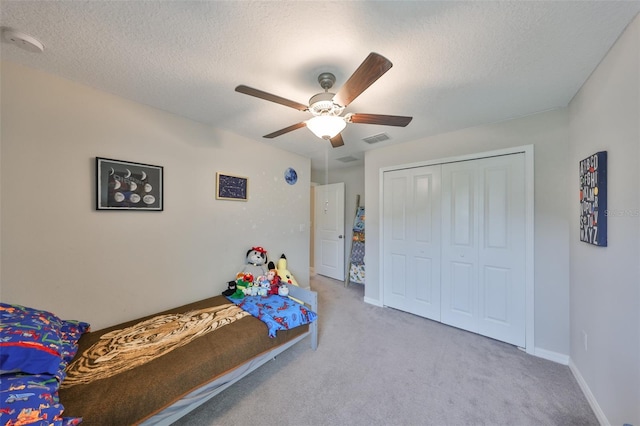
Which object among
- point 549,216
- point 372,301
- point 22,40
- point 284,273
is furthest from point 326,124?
point 372,301

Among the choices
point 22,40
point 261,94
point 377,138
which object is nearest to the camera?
point 22,40

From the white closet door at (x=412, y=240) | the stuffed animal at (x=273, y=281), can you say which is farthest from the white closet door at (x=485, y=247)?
the stuffed animal at (x=273, y=281)

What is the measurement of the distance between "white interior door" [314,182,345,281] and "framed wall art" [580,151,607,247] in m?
3.11

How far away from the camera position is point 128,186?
191 centimetres

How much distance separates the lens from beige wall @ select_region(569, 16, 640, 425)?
114 cm

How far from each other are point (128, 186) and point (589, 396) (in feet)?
12.5

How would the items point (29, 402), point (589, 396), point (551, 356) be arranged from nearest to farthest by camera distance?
point (29, 402)
point (589, 396)
point (551, 356)

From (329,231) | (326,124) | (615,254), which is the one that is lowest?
(329,231)

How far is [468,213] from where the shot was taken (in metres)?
2.54

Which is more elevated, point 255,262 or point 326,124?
point 326,124

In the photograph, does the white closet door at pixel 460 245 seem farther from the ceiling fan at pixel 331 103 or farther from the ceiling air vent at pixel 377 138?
the ceiling fan at pixel 331 103

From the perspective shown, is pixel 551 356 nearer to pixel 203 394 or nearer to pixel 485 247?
pixel 485 247

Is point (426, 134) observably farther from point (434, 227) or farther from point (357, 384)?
point (357, 384)

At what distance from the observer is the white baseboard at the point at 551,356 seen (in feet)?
6.59
